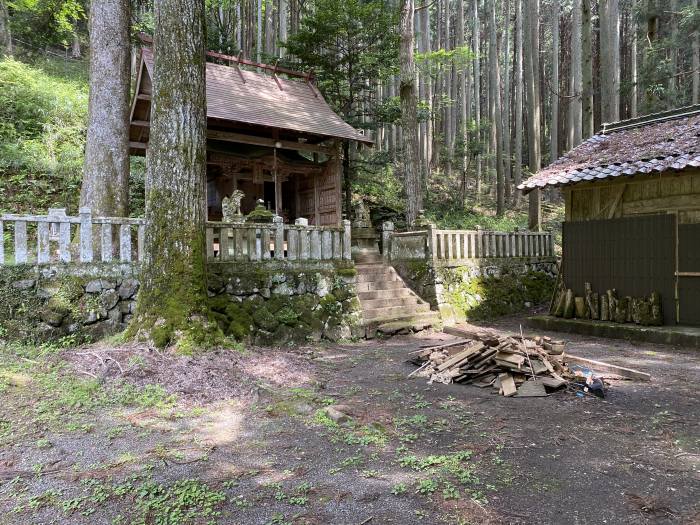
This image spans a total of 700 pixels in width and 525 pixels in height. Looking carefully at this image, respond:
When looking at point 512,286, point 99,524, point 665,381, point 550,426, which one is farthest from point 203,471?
point 512,286

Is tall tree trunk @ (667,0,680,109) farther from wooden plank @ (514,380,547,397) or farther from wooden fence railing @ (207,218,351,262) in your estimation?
wooden plank @ (514,380,547,397)

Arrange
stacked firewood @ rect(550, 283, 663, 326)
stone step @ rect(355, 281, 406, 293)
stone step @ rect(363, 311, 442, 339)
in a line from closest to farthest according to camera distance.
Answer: stacked firewood @ rect(550, 283, 663, 326) < stone step @ rect(363, 311, 442, 339) < stone step @ rect(355, 281, 406, 293)

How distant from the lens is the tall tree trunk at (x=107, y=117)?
791 cm

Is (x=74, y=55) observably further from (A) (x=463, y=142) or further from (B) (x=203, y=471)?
(B) (x=203, y=471)

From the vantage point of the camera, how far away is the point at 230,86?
12.5 meters

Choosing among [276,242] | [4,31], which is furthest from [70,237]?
[4,31]

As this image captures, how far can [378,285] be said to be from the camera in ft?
32.5

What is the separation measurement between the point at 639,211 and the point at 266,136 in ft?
30.7

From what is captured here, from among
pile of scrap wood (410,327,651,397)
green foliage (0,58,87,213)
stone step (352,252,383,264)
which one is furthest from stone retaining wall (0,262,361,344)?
green foliage (0,58,87,213)

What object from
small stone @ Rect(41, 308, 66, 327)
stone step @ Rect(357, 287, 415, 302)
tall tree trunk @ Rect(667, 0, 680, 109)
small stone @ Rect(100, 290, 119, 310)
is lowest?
stone step @ Rect(357, 287, 415, 302)

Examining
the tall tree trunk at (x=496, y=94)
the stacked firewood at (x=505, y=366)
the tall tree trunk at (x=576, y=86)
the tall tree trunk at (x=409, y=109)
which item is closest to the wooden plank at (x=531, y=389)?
the stacked firewood at (x=505, y=366)

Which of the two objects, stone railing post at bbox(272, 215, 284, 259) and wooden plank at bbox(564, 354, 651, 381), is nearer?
wooden plank at bbox(564, 354, 651, 381)

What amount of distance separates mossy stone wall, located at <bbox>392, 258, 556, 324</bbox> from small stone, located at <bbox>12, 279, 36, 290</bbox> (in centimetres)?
724

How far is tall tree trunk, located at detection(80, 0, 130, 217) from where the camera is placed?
791 centimetres
